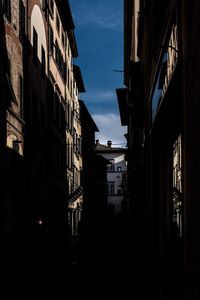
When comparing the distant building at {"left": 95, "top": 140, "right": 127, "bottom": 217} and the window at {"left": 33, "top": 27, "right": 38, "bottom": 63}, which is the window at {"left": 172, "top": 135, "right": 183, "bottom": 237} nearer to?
the window at {"left": 33, "top": 27, "right": 38, "bottom": 63}

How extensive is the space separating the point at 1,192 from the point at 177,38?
10.2 meters

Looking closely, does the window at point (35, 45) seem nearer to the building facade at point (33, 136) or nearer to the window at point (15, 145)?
the building facade at point (33, 136)

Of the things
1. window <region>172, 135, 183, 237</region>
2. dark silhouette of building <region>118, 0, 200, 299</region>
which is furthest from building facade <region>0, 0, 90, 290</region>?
window <region>172, 135, 183, 237</region>

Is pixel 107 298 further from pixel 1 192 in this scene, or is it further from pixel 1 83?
pixel 1 83

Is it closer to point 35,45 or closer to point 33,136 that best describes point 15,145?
point 33,136

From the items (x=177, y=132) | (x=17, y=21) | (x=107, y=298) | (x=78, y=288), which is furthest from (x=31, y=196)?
(x=177, y=132)

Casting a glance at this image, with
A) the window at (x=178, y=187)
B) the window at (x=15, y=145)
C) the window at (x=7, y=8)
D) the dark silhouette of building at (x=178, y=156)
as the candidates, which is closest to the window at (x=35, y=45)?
the window at (x=7, y=8)

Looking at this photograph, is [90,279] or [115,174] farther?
[115,174]

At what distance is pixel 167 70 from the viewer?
6.80 meters

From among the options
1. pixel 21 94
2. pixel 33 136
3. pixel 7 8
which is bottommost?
pixel 33 136

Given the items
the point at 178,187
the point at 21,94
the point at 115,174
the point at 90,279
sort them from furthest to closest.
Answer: the point at 115,174, the point at 21,94, the point at 90,279, the point at 178,187

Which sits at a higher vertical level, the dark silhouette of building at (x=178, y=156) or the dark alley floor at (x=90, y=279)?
the dark silhouette of building at (x=178, y=156)

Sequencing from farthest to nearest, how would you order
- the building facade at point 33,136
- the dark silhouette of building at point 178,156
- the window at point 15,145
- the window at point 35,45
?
1. the window at point 35,45
2. the window at point 15,145
3. the building facade at point 33,136
4. the dark silhouette of building at point 178,156

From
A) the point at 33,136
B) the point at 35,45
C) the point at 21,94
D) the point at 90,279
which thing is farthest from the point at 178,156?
the point at 35,45
